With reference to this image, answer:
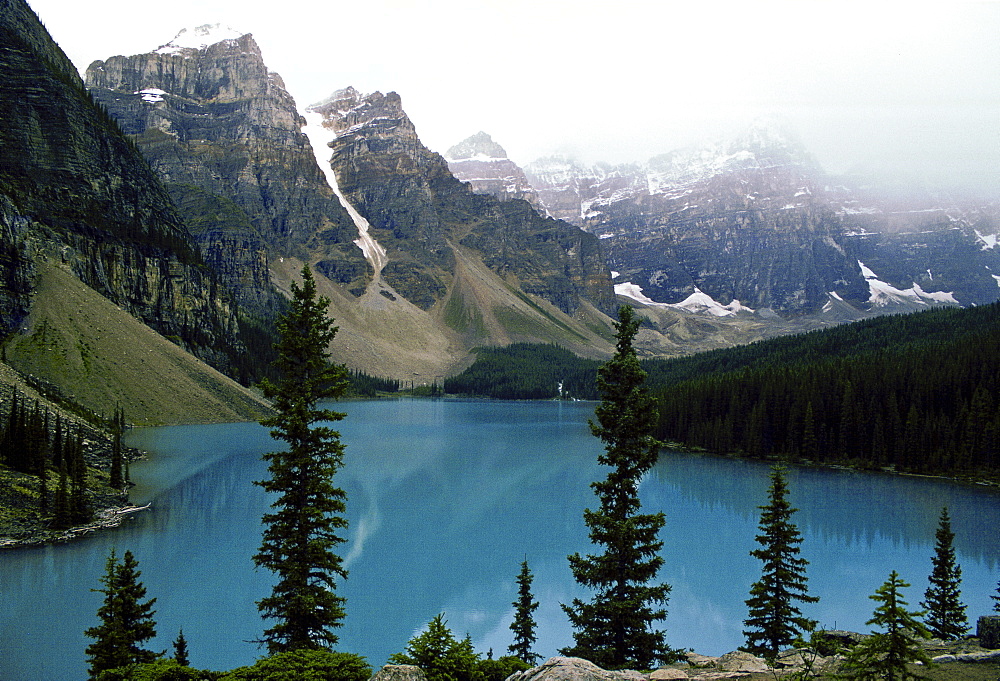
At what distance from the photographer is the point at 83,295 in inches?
3457

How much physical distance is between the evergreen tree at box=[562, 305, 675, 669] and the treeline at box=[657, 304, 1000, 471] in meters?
61.7

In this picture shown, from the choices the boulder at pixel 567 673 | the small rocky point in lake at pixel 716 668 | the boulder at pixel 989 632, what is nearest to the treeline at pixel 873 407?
the boulder at pixel 989 632

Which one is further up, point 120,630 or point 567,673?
point 567,673

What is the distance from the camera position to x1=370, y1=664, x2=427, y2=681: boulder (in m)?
9.95

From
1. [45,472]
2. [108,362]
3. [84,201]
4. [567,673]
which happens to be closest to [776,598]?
[567,673]

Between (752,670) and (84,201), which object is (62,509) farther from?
(84,201)

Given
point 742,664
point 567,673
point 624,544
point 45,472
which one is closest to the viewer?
point 567,673

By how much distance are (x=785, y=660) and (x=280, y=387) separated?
13.6m

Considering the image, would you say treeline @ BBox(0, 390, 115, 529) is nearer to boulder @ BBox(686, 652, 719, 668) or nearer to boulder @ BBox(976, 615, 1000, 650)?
boulder @ BBox(686, 652, 719, 668)

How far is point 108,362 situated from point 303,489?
76198mm

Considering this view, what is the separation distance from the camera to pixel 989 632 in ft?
Answer: 47.5

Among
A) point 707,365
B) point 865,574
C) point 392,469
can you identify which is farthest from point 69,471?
point 707,365

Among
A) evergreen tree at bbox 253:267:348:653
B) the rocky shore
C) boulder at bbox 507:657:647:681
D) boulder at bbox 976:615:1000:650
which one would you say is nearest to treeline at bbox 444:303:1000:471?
boulder at bbox 976:615:1000:650

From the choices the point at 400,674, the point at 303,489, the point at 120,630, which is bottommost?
the point at 120,630
